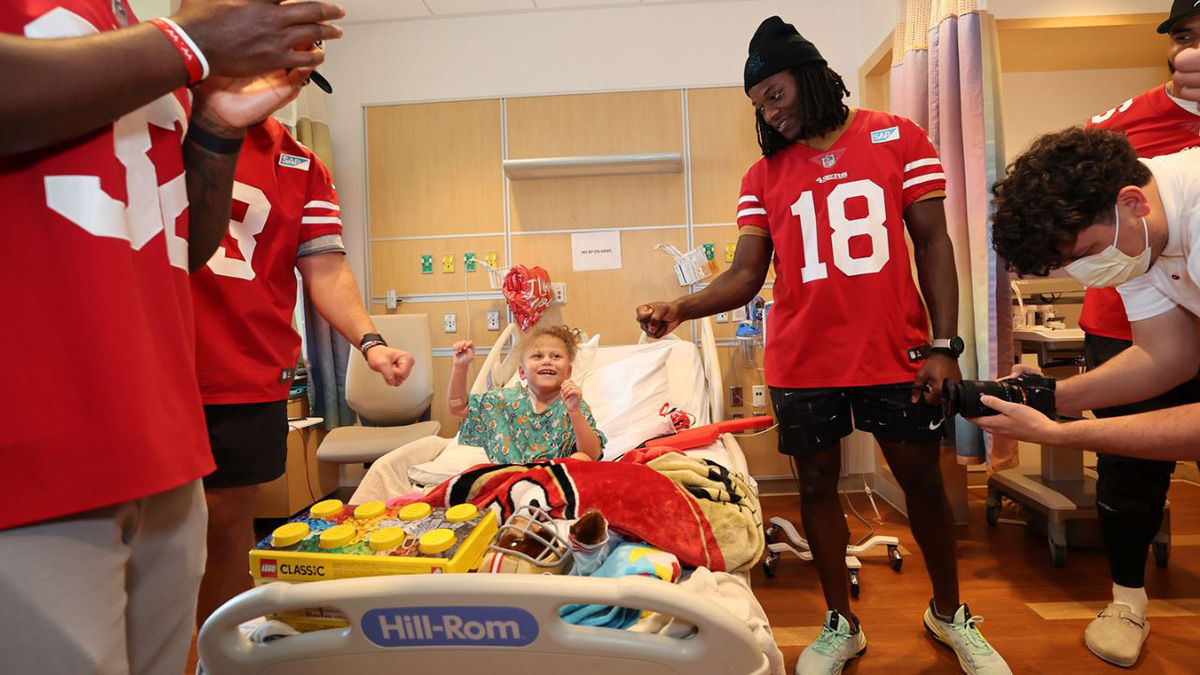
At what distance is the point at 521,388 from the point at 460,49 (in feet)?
8.48

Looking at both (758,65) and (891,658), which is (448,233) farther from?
(891,658)

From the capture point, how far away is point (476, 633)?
1.07 meters

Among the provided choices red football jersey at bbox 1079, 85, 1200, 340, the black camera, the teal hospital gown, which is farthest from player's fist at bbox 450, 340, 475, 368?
red football jersey at bbox 1079, 85, 1200, 340

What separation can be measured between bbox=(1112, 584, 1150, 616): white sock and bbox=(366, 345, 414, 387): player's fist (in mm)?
2205

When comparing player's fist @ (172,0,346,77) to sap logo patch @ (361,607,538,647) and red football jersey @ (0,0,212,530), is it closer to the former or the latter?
red football jersey @ (0,0,212,530)

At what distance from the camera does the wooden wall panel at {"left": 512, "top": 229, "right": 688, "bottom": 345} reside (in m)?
3.92

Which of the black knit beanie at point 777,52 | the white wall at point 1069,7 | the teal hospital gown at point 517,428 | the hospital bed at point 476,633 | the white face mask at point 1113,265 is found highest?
the white wall at point 1069,7

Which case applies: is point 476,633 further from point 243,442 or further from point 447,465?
point 447,465

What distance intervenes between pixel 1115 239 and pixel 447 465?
2006mm

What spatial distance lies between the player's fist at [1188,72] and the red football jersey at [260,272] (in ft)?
6.79

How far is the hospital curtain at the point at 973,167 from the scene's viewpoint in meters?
2.60

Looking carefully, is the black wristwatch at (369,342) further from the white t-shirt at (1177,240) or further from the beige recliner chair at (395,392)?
the beige recliner chair at (395,392)

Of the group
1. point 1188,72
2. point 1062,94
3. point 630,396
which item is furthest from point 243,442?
point 1062,94

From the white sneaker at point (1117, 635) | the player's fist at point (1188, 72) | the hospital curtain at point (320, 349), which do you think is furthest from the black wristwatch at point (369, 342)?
the hospital curtain at point (320, 349)
